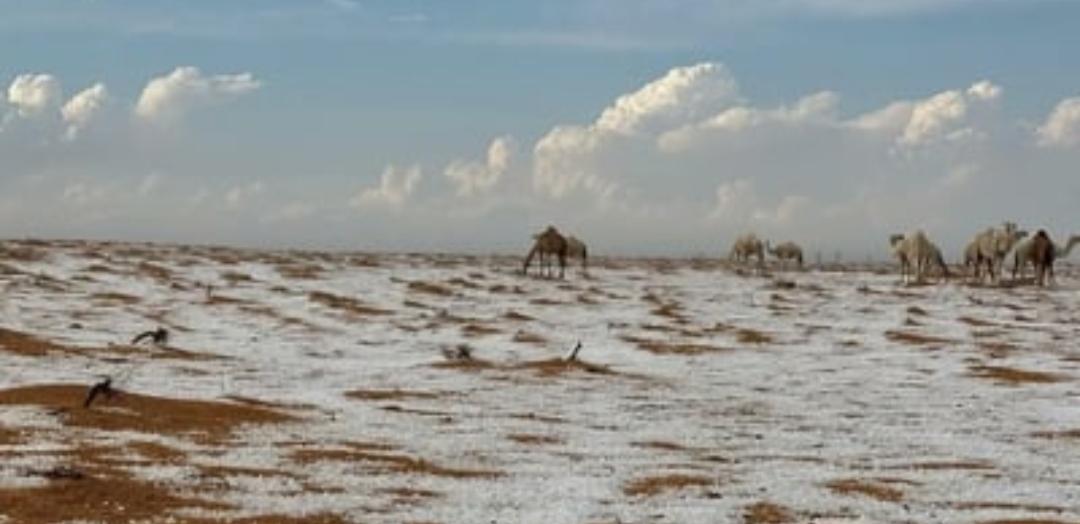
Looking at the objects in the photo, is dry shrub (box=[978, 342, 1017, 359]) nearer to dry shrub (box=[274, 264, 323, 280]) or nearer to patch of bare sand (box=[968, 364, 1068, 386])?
patch of bare sand (box=[968, 364, 1068, 386])

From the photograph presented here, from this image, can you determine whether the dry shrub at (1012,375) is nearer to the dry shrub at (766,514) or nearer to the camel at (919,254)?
the dry shrub at (766,514)

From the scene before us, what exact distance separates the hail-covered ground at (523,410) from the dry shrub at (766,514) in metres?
0.05

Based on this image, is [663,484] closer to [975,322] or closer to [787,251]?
[975,322]

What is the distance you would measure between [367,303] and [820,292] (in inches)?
797

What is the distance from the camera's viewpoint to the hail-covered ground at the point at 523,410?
46.3 ft

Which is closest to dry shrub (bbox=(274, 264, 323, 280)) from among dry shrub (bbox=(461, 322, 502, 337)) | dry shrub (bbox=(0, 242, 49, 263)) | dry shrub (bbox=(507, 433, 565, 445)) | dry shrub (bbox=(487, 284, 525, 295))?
dry shrub (bbox=(487, 284, 525, 295))

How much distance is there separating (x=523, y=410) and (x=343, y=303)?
25.1 metres

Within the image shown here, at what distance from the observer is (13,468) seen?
14.5 m

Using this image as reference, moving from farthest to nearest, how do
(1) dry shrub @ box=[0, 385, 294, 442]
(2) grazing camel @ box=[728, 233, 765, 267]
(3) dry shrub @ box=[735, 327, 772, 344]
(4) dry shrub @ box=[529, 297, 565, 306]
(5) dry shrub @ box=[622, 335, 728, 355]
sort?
(2) grazing camel @ box=[728, 233, 765, 267] → (4) dry shrub @ box=[529, 297, 565, 306] → (3) dry shrub @ box=[735, 327, 772, 344] → (5) dry shrub @ box=[622, 335, 728, 355] → (1) dry shrub @ box=[0, 385, 294, 442]

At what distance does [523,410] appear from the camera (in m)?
22.4

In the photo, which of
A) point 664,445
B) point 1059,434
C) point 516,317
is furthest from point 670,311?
point 664,445

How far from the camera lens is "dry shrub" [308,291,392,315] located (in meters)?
44.7

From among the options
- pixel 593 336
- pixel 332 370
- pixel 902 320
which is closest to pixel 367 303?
pixel 593 336

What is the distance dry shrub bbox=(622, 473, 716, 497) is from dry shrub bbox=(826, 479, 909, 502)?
1.30 meters
